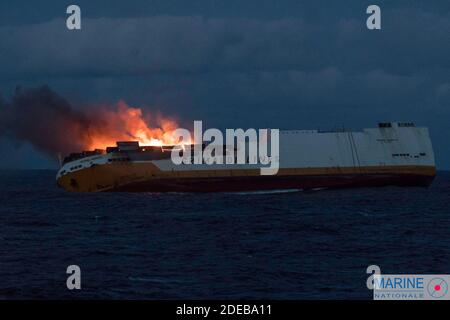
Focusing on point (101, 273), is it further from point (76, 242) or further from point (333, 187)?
point (333, 187)

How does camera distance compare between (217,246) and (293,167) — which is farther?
(293,167)

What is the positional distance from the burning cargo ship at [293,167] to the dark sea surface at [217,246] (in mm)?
Answer: 4636

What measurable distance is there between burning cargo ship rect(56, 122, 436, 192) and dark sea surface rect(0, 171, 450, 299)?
464cm

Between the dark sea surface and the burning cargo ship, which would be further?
the burning cargo ship

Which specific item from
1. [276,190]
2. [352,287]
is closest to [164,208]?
[276,190]

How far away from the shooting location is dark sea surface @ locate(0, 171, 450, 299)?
1372 inches

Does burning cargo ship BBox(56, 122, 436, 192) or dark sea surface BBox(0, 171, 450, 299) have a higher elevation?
burning cargo ship BBox(56, 122, 436, 192)

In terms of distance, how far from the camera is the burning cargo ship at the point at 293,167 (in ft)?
290

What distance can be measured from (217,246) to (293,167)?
43.0 m

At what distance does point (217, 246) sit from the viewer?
48375 millimetres
